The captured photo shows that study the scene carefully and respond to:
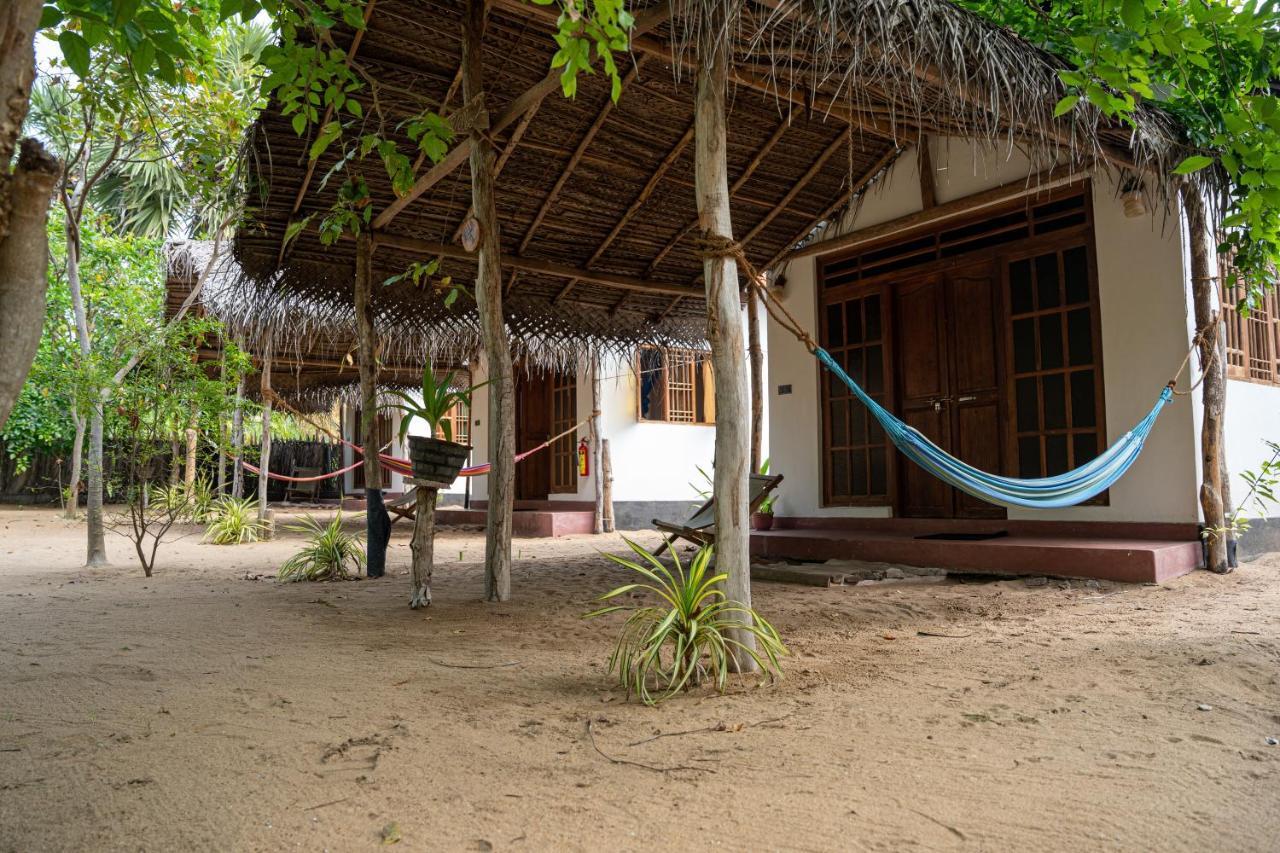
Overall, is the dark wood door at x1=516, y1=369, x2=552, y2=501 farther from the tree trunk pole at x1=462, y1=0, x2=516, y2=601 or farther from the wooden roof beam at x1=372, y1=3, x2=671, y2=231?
the tree trunk pole at x1=462, y1=0, x2=516, y2=601

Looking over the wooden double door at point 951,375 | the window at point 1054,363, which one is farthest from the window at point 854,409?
the window at point 1054,363

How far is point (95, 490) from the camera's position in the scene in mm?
5047

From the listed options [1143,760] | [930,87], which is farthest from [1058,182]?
[1143,760]

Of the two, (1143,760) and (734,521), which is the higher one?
(734,521)

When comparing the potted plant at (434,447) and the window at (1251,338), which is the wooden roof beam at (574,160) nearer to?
the potted plant at (434,447)

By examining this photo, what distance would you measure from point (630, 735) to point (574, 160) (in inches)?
124

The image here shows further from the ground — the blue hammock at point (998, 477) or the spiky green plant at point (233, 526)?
the blue hammock at point (998, 477)

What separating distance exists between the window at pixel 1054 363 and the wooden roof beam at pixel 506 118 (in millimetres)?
2996

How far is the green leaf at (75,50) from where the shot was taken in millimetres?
1428

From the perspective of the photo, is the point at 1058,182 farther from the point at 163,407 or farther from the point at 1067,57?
the point at 163,407

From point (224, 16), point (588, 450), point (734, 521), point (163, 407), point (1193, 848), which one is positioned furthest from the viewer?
point (588, 450)

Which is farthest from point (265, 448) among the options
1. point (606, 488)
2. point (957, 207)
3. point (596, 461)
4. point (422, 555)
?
point (957, 207)

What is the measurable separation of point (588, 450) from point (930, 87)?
559 cm

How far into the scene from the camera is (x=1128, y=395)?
4332mm
